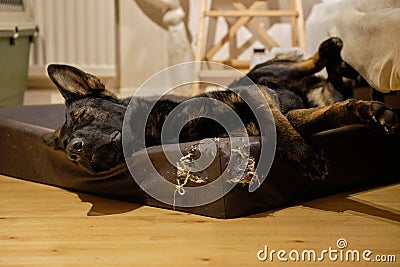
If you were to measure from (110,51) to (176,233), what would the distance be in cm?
287

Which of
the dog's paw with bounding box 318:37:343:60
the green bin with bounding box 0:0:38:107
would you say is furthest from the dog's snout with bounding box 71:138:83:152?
the green bin with bounding box 0:0:38:107

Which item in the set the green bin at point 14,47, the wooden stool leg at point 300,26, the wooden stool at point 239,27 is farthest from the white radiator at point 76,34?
the wooden stool leg at point 300,26

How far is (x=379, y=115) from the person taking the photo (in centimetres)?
131

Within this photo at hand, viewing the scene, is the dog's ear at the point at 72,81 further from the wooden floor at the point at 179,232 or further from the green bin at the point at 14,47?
the green bin at the point at 14,47

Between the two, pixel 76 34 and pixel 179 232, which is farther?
pixel 76 34

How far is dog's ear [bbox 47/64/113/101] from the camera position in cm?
166

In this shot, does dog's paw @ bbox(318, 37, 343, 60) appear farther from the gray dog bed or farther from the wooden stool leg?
the wooden stool leg

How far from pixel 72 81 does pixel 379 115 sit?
834 millimetres

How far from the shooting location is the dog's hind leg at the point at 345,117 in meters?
1.30

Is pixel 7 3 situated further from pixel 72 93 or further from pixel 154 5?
pixel 72 93

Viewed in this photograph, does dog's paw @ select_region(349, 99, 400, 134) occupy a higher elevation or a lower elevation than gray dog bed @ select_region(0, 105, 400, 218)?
higher

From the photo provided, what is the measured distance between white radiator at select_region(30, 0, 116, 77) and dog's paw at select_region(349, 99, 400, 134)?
2.91 m
